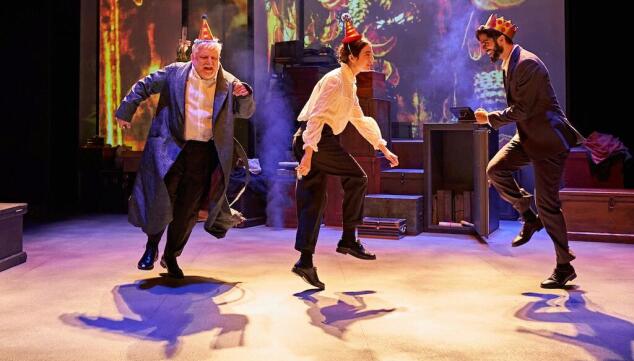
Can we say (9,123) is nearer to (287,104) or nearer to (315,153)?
(287,104)

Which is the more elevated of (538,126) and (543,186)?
(538,126)

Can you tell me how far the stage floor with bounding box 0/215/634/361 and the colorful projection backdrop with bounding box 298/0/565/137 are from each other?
9.38 feet

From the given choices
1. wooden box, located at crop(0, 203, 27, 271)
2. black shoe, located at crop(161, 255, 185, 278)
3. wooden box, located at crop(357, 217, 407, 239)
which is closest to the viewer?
black shoe, located at crop(161, 255, 185, 278)

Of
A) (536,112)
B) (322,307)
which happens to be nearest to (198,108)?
(322,307)

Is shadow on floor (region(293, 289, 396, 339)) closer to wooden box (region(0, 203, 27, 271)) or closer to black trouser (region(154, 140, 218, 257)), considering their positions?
black trouser (region(154, 140, 218, 257))

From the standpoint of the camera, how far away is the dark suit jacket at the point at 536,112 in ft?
11.7

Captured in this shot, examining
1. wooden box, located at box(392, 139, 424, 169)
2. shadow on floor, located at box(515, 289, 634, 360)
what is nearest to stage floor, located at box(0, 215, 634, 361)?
shadow on floor, located at box(515, 289, 634, 360)

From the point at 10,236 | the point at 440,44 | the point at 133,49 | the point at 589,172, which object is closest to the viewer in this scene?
the point at 10,236

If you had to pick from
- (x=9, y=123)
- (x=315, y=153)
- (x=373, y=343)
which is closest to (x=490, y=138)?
(x=315, y=153)

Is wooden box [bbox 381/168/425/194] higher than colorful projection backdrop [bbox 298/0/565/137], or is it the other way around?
colorful projection backdrop [bbox 298/0/565/137]

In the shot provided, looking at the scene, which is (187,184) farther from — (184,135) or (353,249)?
(353,249)

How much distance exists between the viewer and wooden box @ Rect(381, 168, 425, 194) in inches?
255

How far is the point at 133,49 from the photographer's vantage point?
9367mm

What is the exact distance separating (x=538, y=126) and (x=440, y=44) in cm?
448
